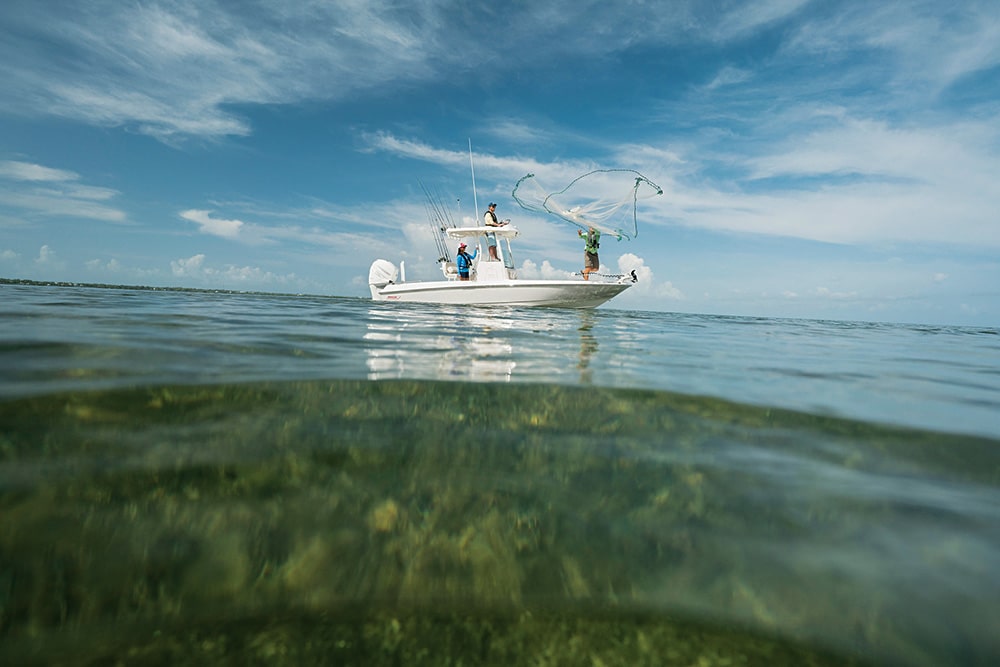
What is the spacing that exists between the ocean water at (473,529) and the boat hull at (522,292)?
1436cm

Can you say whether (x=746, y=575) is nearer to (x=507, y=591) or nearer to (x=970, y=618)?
(x=970, y=618)

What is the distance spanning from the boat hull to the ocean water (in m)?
14.4

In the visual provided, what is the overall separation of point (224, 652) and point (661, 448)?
1.50m

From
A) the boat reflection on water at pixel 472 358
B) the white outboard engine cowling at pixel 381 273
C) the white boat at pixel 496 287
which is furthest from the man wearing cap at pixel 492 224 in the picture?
the boat reflection on water at pixel 472 358

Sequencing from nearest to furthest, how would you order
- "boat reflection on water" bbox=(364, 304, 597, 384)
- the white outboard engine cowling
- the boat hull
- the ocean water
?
1. the ocean water
2. "boat reflection on water" bbox=(364, 304, 597, 384)
3. the boat hull
4. the white outboard engine cowling

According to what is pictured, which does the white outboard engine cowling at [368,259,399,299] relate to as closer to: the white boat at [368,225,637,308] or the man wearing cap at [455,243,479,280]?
the white boat at [368,225,637,308]

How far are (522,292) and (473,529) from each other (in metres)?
15.9

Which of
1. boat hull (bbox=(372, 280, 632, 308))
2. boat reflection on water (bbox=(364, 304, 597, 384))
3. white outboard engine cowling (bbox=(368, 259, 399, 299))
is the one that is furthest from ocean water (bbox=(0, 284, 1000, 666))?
white outboard engine cowling (bbox=(368, 259, 399, 299))

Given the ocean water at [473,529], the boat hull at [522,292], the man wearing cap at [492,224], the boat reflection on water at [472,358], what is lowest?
the ocean water at [473,529]

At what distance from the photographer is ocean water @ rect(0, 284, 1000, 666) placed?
0.88m

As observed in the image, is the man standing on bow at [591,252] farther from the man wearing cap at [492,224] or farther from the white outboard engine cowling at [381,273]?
the white outboard engine cowling at [381,273]

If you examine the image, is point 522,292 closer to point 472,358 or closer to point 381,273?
point 381,273

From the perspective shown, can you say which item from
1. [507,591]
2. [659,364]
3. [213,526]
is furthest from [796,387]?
[213,526]

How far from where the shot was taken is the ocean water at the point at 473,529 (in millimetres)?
878
